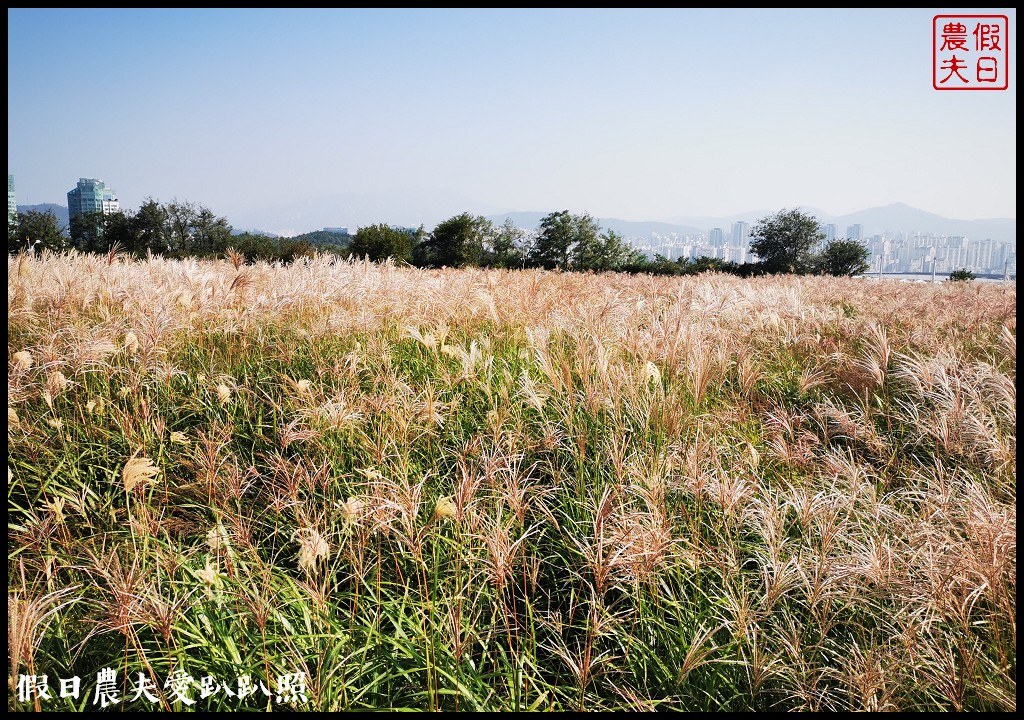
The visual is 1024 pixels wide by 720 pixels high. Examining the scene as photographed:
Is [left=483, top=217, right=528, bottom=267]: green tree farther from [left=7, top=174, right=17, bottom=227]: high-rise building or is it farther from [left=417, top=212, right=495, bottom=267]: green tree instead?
[left=7, top=174, right=17, bottom=227]: high-rise building

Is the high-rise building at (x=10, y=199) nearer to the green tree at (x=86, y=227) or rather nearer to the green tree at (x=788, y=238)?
the green tree at (x=86, y=227)

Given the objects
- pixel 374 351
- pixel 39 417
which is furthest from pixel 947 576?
pixel 39 417

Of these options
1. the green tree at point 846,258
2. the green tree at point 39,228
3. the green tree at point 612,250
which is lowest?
the green tree at point 846,258

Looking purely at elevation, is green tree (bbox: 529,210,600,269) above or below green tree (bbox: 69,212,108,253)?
below

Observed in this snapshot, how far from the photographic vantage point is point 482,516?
70.6 inches

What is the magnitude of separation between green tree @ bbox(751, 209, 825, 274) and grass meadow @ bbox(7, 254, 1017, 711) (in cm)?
6207

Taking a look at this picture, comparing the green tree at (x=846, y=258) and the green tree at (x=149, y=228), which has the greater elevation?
the green tree at (x=149, y=228)

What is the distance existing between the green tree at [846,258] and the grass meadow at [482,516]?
5746 centimetres

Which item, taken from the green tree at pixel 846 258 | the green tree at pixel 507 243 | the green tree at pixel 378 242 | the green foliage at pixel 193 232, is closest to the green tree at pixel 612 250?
the green tree at pixel 507 243

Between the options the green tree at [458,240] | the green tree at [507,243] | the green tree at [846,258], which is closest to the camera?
the green tree at [458,240]

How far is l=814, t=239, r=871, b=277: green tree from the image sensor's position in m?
52.9

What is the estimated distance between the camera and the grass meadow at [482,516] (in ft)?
4.89

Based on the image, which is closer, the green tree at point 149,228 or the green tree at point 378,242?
the green tree at point 378,242

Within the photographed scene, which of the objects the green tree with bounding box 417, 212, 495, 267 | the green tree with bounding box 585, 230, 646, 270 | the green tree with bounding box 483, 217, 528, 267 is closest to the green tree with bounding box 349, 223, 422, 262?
the green tree with bounding box 417, 212, 495, 267
